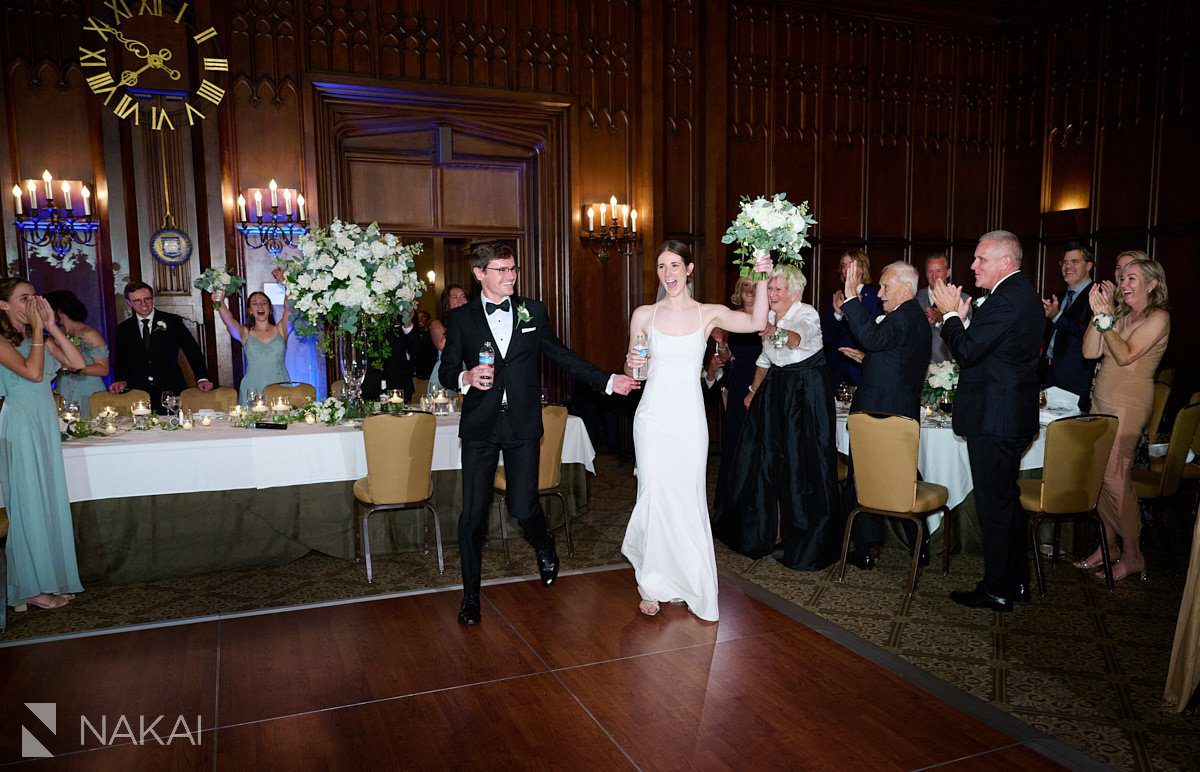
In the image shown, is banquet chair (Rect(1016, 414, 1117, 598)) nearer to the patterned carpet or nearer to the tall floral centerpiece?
the patterned carpet

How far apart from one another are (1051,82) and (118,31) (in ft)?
34.6

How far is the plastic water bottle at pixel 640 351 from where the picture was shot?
13.2ft

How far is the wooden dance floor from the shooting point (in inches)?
115

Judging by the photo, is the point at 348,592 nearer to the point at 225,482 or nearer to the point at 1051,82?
the point at 225,482

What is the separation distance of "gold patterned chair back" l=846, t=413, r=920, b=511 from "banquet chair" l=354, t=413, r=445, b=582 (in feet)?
8.38

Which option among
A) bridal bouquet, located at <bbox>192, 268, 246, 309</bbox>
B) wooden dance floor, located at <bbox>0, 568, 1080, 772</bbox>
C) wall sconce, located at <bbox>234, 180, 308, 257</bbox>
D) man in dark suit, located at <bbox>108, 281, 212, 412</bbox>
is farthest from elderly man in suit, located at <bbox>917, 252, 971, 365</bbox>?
man in dark suit, located at <bbox>108, 281, 212, 412</bbox>

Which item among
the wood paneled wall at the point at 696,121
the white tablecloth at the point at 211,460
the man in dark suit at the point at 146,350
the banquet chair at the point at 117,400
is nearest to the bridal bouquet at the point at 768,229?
the white tablecloth at the point at 211,460

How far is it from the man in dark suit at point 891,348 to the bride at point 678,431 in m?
1.03

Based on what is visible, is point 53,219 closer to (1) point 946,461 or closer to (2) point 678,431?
(2) point 678,431

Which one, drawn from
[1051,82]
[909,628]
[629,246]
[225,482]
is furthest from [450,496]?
[1051,82]

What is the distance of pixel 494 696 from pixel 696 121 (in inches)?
302

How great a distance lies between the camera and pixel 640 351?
4.01 metres

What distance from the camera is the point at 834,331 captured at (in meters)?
8.41

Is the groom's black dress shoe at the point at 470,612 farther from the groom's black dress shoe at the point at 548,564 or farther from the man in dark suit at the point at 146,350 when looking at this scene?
the man in dark suit at the point at 146,350
